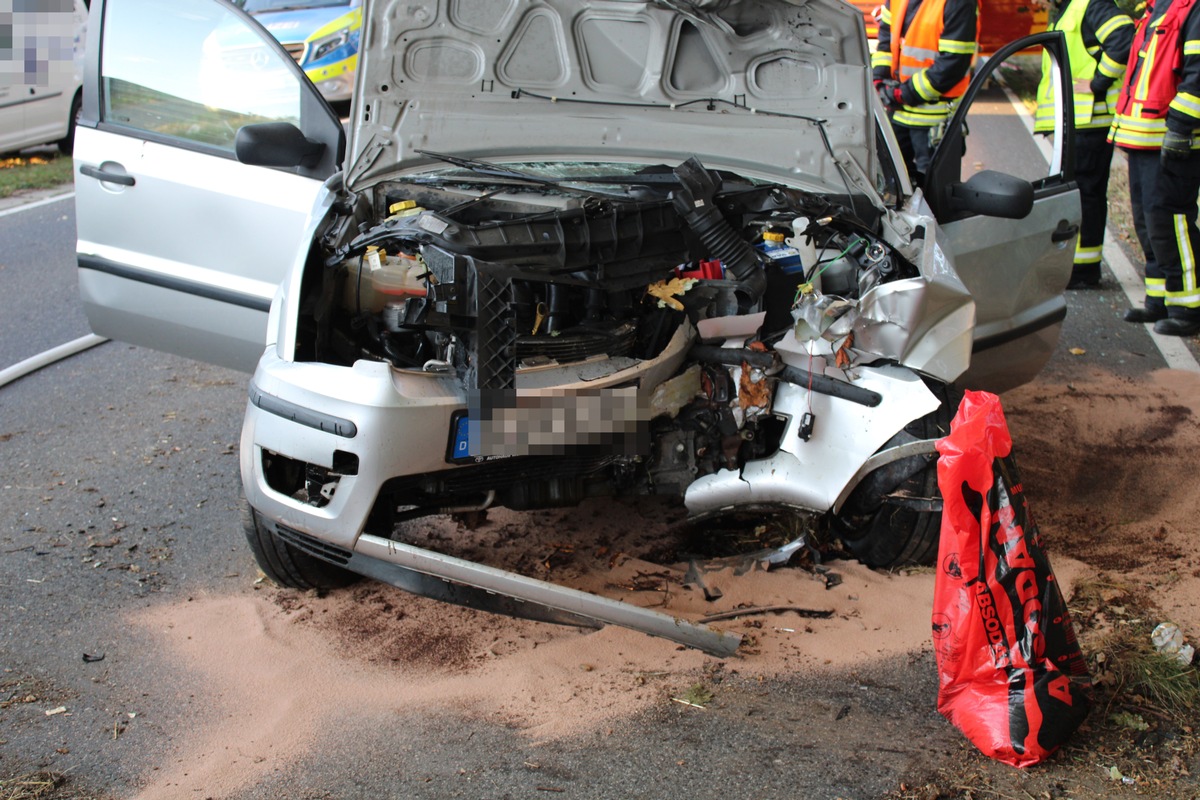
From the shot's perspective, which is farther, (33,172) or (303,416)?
(33,172)

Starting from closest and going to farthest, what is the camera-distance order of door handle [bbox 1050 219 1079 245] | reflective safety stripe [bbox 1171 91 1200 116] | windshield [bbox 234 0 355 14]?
door handle [bbox 1050 219 1079 245], reflective safety stripe [bbox 1171 91 1200 116], windshield [bbox 234 0 355 14]

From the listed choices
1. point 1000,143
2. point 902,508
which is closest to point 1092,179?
point 1000,143

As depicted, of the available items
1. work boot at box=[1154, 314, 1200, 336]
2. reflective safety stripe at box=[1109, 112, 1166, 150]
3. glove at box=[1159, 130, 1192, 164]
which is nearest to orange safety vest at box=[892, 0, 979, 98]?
reflective safety stripe at box=[1109, 112, 1166, 150]

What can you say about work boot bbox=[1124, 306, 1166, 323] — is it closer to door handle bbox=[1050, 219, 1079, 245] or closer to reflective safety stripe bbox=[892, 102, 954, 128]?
reflective safety stripe bbox=[892, 102, 954, 128]

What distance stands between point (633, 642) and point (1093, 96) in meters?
5.56

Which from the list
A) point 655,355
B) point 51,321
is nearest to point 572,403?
point 655,355

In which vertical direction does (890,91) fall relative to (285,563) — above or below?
above

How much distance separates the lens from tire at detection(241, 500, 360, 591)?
3629 millimetres

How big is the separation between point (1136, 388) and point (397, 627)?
411 cm

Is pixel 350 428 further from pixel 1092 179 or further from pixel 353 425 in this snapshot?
pixel 1092 179

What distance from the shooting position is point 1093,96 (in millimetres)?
7191

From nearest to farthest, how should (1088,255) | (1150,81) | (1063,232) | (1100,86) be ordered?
(1063,232)
(1150,81)
(1100,86)
(1088,255)

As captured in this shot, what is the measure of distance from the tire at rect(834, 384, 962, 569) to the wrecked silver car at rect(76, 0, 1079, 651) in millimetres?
11

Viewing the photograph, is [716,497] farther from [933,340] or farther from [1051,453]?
[1051,453]
